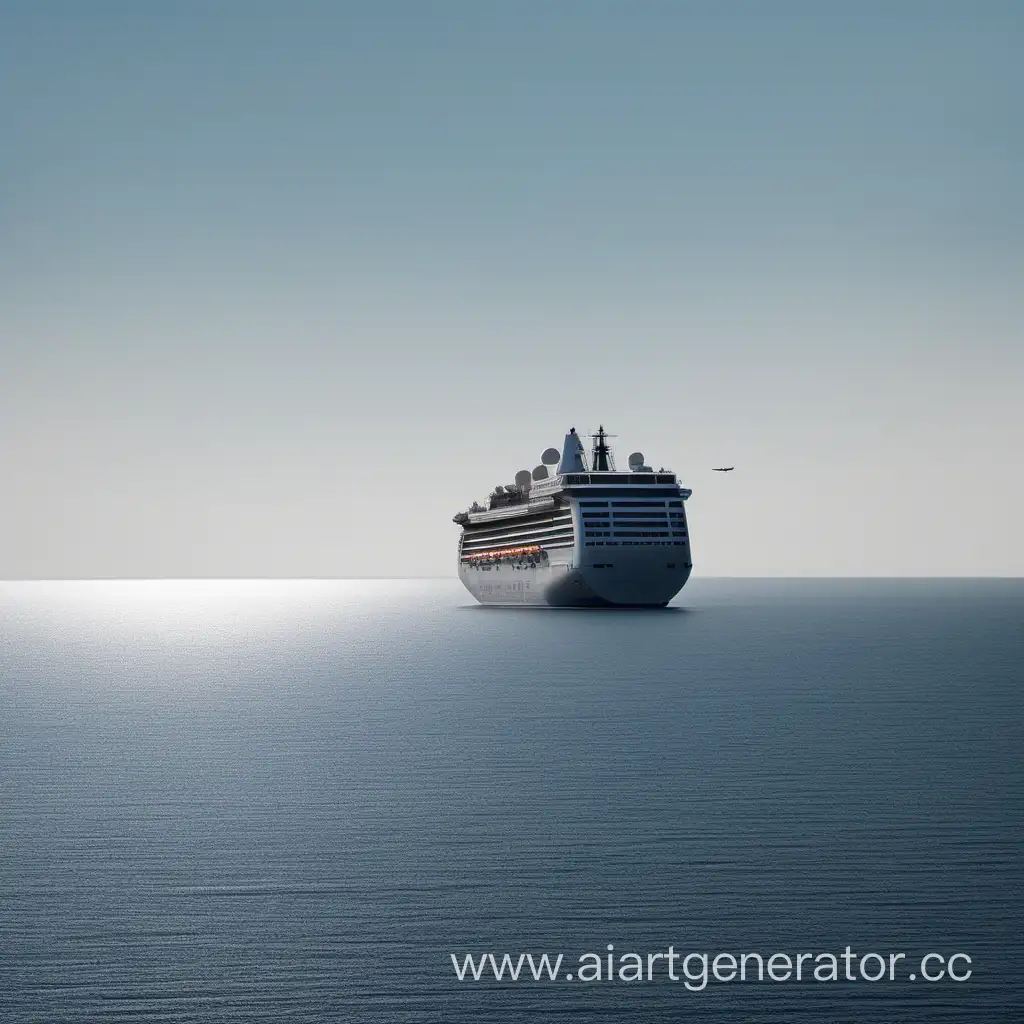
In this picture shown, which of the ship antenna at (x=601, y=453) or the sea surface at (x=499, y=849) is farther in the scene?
the ship antenna at (x=601, y=453)

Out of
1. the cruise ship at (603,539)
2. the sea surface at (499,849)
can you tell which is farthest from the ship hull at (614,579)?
the sea surface at (499,849)

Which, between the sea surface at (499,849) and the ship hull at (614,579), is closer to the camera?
the sea surface at (499,849)

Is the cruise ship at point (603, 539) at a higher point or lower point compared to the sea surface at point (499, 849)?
higher

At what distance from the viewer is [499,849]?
1070 inches

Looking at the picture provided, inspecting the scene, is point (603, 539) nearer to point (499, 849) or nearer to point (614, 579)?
point (614, 579)

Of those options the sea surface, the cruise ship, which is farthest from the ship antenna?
the sea surface

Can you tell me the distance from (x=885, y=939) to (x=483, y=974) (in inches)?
275

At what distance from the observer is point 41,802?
33.4 meters

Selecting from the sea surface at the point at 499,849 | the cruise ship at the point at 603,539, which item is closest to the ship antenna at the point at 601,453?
the cruise ship at the point at 603,539

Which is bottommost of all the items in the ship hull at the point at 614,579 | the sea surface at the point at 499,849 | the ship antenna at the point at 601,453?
the sea surface at the point at 499,849

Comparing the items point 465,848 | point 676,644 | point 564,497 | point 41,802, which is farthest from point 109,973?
point 564,497

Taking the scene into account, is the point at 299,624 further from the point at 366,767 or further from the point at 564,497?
the point at 366,767

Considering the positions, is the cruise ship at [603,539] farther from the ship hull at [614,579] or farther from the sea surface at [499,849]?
the sea surface at [499,849]

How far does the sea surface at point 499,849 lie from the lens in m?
18.5
